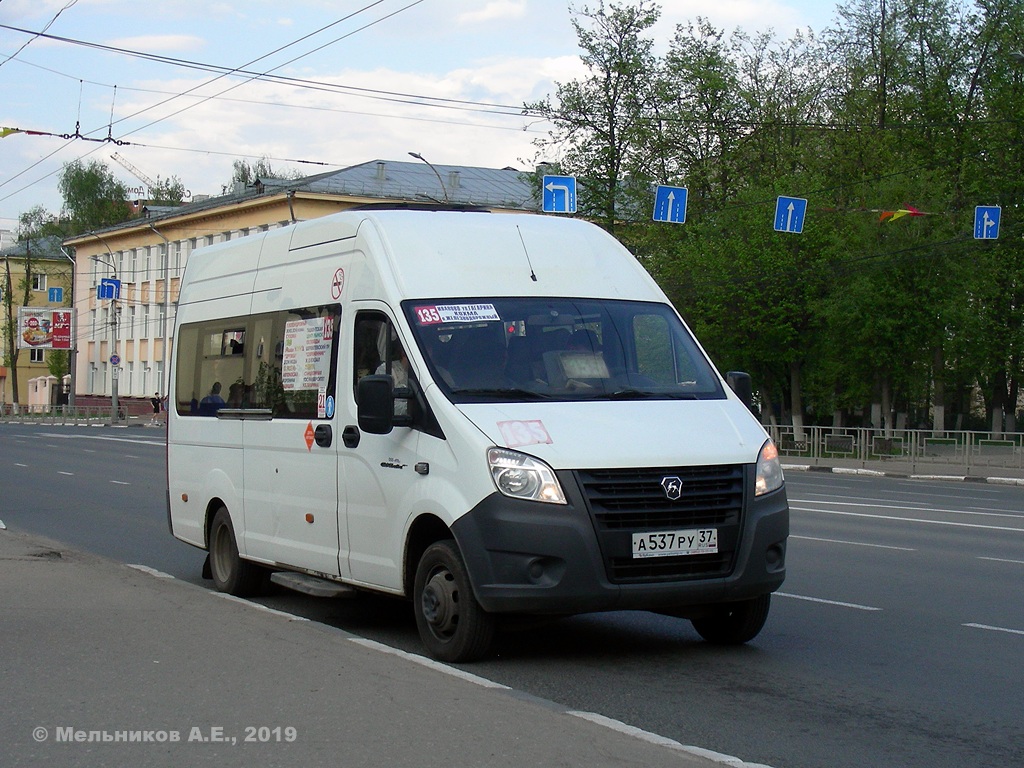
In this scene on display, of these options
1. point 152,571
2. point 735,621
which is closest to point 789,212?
point 152,571

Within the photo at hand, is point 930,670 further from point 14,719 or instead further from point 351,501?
→ point 14,719

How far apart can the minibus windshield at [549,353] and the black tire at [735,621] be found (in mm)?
1210

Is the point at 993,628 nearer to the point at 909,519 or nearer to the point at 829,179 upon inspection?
the point at 909,519

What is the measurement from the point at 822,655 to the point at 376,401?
292 cm

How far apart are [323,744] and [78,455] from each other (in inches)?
1215

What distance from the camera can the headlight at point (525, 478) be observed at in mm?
6961

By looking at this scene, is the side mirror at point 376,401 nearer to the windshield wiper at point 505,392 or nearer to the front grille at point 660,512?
the windshield wiper at point 505,392

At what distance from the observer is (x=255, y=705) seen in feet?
19.9

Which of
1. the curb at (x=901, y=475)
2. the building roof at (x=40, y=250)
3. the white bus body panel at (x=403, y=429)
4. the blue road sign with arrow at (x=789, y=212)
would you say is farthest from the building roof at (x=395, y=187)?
the white bus body panel at (x=403, y=429)

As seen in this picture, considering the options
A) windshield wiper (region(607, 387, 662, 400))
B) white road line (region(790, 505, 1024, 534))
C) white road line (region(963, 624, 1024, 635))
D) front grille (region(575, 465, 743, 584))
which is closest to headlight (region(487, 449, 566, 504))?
front grille (region(575, 465, 743, 584))

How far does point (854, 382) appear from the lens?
47688 millimetres

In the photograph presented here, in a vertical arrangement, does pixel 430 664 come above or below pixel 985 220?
below

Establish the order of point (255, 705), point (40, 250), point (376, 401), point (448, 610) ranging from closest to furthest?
point (255, 705)
point (448, 610)
point (376, 401)
point (40, 250)

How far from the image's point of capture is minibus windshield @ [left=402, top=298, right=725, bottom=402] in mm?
7605
